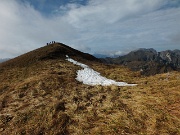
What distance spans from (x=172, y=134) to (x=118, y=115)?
3069 mm

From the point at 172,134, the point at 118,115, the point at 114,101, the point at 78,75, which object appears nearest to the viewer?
the point at 172,134

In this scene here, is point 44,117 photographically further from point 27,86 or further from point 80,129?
point 27,86

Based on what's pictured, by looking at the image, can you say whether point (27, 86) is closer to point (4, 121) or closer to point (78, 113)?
point (4, 121)

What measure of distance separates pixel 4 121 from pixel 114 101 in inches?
280

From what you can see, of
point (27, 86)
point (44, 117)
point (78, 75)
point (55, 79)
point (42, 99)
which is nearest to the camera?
point (44, 117)

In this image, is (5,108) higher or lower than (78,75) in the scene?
lower

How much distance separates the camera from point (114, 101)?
13133 mm

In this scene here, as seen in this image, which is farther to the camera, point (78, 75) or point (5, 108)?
point (78, 75)

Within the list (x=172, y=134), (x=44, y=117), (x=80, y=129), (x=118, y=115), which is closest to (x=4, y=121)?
(x=44, y=117)

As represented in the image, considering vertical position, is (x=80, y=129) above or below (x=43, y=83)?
below

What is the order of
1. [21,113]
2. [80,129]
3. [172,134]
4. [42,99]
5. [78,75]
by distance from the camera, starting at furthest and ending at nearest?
[78,75] → [42,99] → [21,113] → [80,129] → [172,134]

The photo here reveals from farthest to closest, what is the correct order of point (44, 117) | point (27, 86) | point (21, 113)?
point (27, 86)
point (21, 113)
point (44, 117)

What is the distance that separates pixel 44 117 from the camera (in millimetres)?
11383

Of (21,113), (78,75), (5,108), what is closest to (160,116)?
(21,113)
